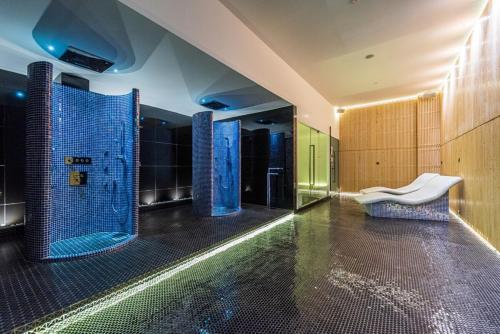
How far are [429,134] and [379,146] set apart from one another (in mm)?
1483

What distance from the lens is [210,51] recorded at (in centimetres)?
289

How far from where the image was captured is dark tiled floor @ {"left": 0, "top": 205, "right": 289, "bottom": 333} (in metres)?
1.54

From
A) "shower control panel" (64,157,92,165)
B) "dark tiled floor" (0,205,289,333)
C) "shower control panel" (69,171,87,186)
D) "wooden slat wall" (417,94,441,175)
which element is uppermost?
"wooden slat wall" (417,94,441,175)

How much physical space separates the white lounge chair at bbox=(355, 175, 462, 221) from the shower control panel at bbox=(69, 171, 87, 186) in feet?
17.5

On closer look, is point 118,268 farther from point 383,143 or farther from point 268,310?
point 383,143

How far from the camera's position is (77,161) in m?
3.03

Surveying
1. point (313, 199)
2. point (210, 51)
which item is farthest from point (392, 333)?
point (313, 199)

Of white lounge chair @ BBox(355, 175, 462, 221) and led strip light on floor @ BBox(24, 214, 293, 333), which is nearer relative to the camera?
led strip light on floor @ BBox(24, 214, 293, 333)

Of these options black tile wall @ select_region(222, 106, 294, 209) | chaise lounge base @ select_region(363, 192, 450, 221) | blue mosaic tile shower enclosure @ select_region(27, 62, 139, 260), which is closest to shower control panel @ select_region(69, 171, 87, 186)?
blue mosaic tile shower enclosure @ select_region(27, 62, 139, 260)

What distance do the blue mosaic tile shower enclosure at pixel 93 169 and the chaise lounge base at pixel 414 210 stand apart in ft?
16.1

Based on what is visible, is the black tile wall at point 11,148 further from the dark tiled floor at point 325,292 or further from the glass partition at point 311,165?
the glass partition at point 311,165

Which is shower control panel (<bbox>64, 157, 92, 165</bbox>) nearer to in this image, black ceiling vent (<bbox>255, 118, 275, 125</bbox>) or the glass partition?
black ceiling vent (<bbox>255, 118, 275, 125</bbox>)

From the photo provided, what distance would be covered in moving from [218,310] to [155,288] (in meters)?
0.72

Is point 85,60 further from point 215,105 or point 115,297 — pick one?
point 115,297
